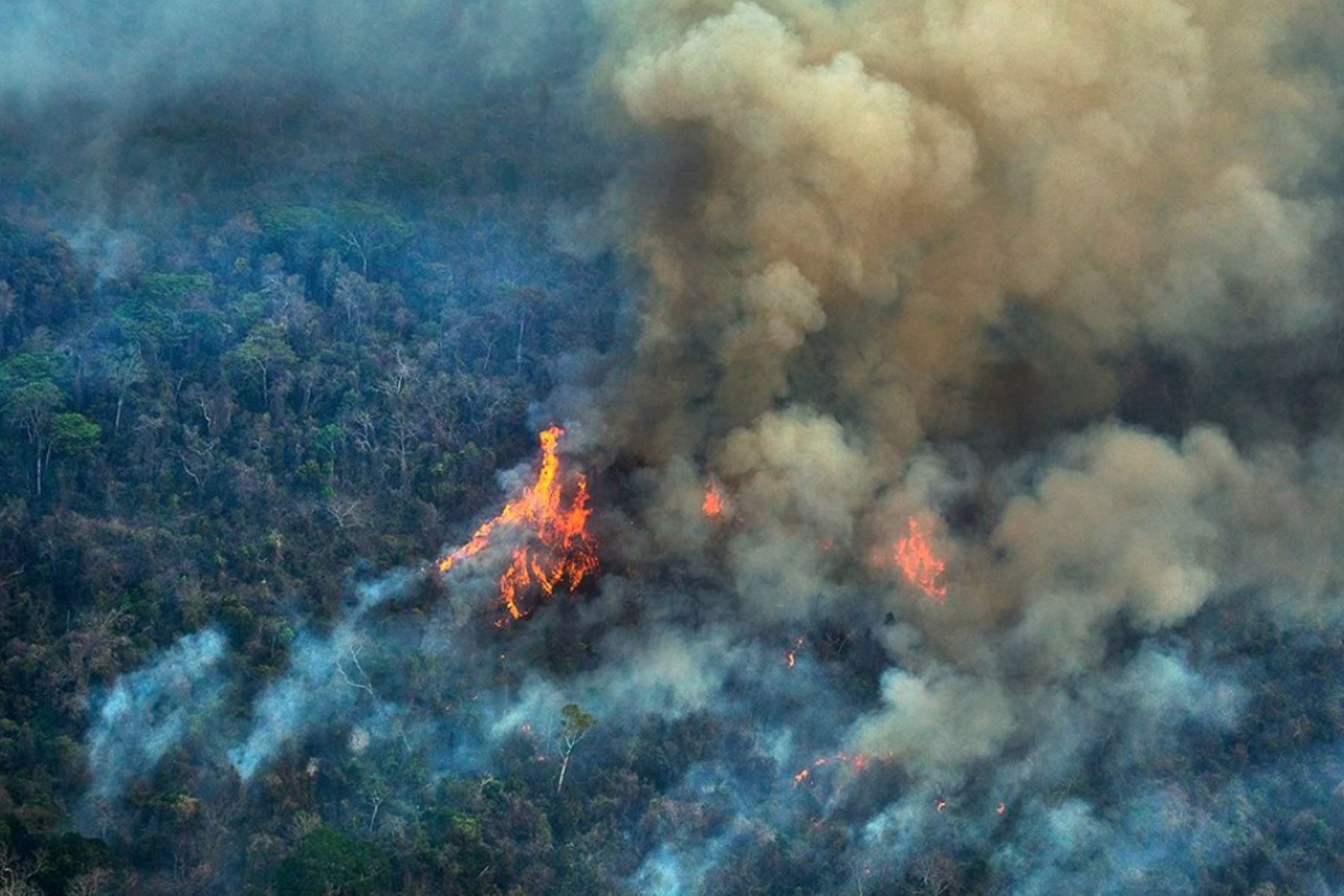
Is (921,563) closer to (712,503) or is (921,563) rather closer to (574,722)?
(712,503)

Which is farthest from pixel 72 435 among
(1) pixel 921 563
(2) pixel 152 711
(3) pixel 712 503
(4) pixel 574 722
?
(1) pixel 921 563

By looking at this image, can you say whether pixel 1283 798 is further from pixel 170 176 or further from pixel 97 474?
pixel 170 176

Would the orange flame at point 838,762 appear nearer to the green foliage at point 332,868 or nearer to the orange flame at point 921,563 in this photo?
the orange flame at point 921,563

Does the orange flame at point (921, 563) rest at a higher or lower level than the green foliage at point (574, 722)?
higher

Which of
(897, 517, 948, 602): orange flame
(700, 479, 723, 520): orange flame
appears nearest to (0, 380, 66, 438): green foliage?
(700, 479, 723, 520): orange flame

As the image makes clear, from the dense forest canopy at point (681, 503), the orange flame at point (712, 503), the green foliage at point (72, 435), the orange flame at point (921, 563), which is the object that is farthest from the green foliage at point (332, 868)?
the orange flame at point (921, 563)

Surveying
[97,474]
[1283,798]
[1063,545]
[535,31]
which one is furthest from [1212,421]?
[97,474]
